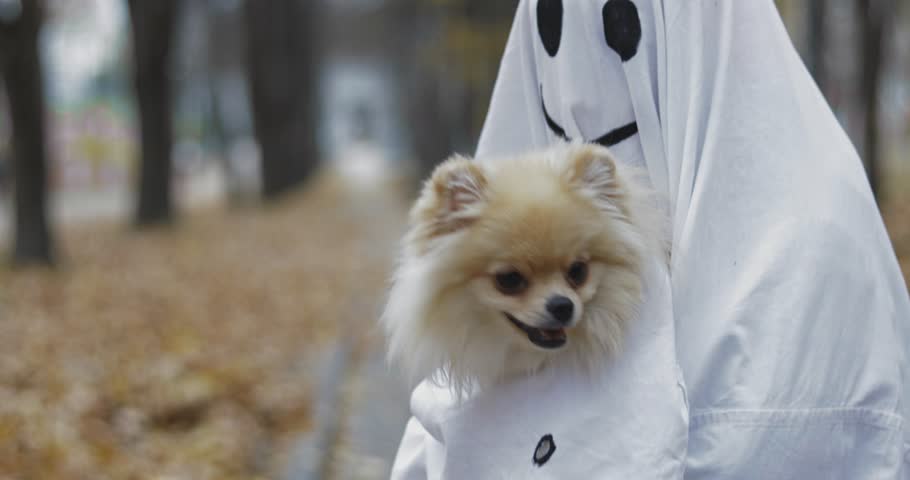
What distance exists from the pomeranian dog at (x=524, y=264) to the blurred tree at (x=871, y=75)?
10338mm

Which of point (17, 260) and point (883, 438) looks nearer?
point (883, 438)

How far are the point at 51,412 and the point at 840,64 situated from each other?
18665 millimetres

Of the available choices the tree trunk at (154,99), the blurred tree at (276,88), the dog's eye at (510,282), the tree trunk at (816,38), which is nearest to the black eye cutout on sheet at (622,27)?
the dog's eye at (510,282)

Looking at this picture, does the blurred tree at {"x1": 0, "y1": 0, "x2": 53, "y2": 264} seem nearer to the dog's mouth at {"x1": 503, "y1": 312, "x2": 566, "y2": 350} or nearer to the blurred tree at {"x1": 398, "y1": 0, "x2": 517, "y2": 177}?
the blurred tree at {"x1": 398, "y1": 0, "x2": 517, "y2": 177}

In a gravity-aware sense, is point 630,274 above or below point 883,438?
above

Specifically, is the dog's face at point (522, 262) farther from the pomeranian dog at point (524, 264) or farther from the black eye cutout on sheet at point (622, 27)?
the black eye cutout on sheet at point (622, 27)

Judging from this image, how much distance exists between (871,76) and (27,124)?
30.7 ft

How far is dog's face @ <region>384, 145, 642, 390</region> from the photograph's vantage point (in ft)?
7.69

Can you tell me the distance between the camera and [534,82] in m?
3.01

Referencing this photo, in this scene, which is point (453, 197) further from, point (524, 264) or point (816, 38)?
point (816, 38)

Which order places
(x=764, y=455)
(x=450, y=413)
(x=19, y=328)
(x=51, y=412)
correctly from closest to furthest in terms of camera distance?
(x=764, y=455) < (x=450, y=413) < (x=51, y=412) < (x=19, y=328)

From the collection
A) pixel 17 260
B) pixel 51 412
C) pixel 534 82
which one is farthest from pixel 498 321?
pixel 17 260

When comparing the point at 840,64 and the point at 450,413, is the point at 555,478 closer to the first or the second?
the point at 450,413

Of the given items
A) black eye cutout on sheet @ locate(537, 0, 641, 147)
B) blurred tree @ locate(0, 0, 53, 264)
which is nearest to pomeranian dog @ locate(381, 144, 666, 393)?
black eye cutout on sheet @ locate(537, 0, 641, 147)
